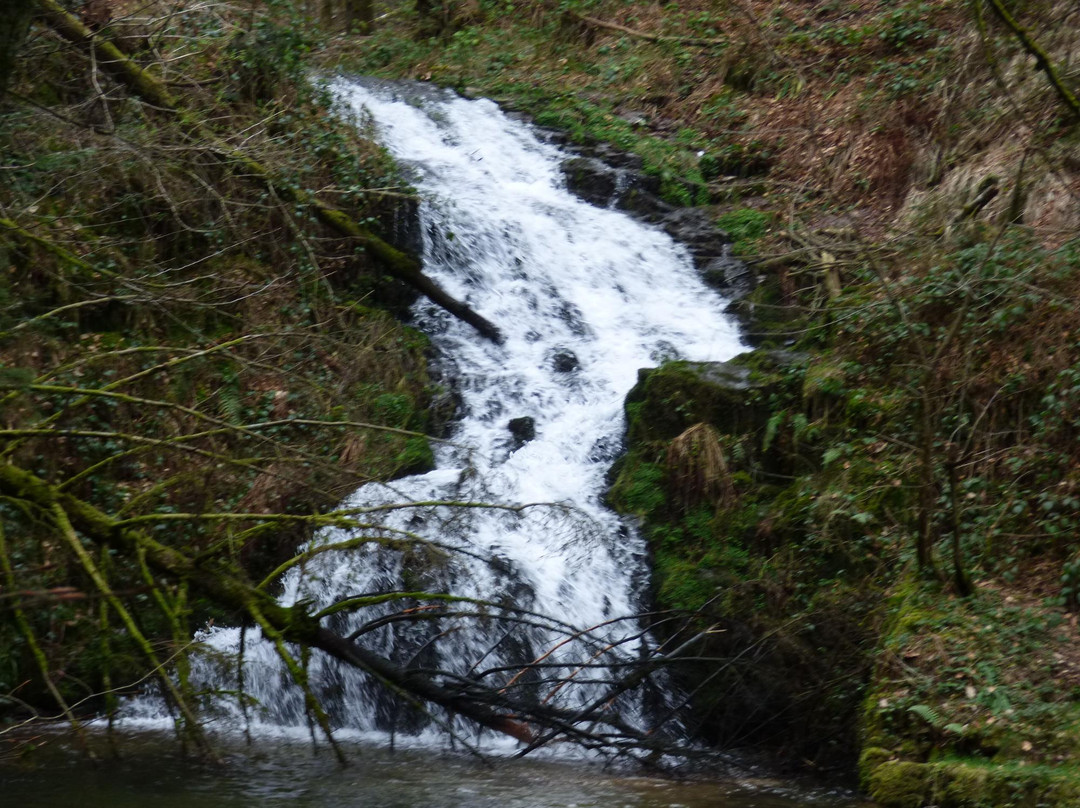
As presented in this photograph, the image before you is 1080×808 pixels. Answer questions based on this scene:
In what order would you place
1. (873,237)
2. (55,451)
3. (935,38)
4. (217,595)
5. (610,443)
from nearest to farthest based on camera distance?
1. (217,595)
2. (55,451)
3. (610,443)
4. (873,237)
5. (935,38)

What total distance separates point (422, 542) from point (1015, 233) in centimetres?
583

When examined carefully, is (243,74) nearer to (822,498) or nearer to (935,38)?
(822,498)

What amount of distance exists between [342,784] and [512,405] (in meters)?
5.30

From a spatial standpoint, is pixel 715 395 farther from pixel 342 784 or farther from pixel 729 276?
pixel 342 784

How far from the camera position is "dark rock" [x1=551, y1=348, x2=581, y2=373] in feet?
36.6

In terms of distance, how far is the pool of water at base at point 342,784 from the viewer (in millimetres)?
5598

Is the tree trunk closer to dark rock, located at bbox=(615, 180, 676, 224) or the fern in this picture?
the fern

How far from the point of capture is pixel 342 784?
6004mm

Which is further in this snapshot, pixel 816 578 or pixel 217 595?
pixel 816 578

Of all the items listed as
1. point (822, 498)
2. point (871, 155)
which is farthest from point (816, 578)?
point (871, 155)

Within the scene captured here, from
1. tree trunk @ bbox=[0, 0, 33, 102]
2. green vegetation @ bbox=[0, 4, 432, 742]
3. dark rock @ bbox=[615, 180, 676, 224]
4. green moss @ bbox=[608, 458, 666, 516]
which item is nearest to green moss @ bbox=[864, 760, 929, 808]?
green vegetation @ bbox=[0, 4, 432, 742]

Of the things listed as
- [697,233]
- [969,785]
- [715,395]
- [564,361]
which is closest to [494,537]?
[715,395]

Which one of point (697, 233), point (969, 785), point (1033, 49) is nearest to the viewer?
point (969, 785)

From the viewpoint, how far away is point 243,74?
11.8 meters
